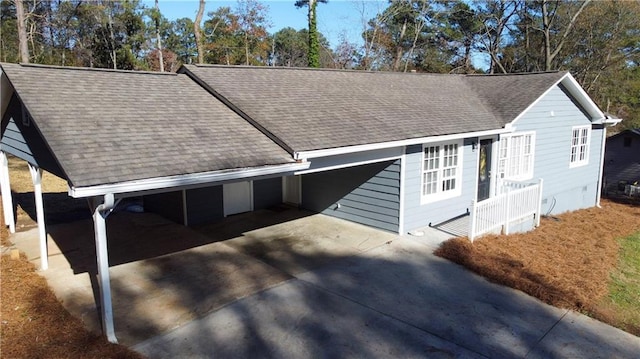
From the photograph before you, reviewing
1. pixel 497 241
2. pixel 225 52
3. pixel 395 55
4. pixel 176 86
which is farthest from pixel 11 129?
pixel 395 55

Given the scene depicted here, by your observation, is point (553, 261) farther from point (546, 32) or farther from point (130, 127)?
point (546, 32)

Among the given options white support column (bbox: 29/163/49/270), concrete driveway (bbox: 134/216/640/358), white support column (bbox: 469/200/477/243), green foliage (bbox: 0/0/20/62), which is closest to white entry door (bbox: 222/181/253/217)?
concrete driveway (bbox: 134/216/640/358)

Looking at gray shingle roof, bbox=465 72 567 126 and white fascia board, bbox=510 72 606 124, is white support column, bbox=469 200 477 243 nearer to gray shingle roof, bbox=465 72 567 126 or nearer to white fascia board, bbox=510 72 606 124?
gray shingle roof, bbox=465 72 567 126

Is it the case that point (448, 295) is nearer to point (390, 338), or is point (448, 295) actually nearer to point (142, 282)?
point (390, 338)

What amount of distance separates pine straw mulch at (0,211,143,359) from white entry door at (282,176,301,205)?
6769 mm

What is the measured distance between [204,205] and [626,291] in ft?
30.8

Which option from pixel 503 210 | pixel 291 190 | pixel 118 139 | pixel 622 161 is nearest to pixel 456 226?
pixel 503 210

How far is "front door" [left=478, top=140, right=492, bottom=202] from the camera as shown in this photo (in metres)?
12.5

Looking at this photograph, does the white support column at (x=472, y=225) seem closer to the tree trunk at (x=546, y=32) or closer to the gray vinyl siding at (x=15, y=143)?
the gray vinyl siding at (x=15, y=143)

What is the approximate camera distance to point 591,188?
17.2 m

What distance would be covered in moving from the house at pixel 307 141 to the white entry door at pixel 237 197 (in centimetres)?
4

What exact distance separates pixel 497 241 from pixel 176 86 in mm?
8139

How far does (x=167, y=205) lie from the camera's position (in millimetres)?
11430

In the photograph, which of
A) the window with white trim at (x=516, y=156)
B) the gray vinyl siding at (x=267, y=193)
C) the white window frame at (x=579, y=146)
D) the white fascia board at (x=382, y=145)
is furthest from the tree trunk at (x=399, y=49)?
the gray vinyl siding at (x=267, y=193)
